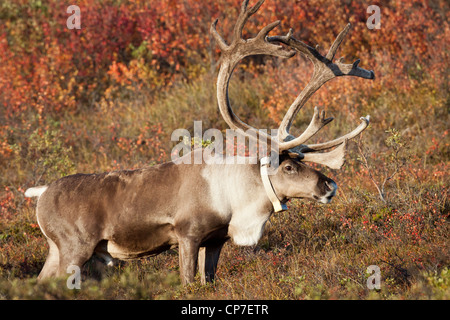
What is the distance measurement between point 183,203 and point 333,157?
58.7 inches

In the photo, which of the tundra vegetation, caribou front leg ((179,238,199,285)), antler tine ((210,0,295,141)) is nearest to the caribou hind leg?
the tundra vegetation

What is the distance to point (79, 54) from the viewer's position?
14023 mm

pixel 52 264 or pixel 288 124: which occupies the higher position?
pixel 288 124

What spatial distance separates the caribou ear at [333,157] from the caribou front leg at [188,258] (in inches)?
55.4

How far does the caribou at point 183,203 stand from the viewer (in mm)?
5457

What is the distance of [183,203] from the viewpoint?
5.47m

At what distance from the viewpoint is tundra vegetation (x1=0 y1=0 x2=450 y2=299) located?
5.70 meters

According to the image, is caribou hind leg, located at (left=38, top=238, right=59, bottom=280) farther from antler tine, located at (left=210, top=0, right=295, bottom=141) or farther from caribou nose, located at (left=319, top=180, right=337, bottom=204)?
caribou nose, located at (left=319, top=180, right=337, bottom=204)

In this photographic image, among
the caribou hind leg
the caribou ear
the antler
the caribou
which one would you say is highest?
the antler

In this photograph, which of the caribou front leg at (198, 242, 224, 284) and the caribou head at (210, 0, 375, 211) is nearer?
the caribou head at (210, 0, 375, 211)

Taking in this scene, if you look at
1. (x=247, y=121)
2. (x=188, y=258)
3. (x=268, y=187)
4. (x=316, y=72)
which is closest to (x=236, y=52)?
(x=316, y=72)

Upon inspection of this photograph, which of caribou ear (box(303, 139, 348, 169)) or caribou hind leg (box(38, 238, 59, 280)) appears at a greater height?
caribou ear (box(303, 139, 348, 169))

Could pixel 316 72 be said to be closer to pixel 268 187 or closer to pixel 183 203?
pixel 268 187

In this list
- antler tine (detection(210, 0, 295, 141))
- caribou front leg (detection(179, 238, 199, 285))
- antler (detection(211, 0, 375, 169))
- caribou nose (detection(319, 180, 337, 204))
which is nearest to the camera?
caribou front leg (detection(179, 238, 199, 285))
